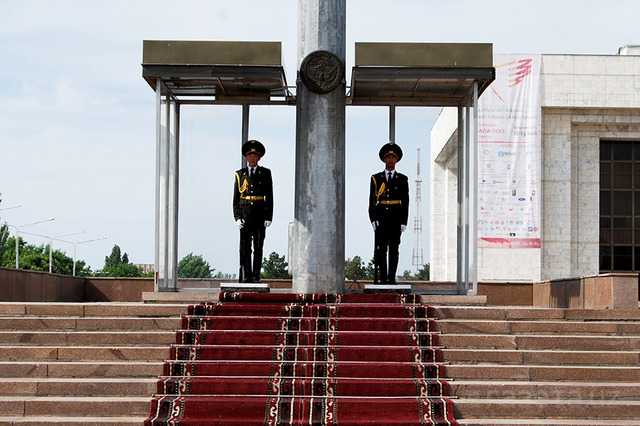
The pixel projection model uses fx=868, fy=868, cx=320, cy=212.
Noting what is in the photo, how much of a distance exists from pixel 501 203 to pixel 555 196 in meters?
2.09

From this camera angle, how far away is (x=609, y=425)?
757 centimetres

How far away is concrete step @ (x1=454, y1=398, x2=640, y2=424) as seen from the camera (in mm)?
7762

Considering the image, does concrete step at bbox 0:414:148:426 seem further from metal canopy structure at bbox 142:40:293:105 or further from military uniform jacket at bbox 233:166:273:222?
metal canopy structure at bbox 142:40:293:105

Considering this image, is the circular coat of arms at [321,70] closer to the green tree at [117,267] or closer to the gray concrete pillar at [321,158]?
the gray concrete pillar at [321,158]

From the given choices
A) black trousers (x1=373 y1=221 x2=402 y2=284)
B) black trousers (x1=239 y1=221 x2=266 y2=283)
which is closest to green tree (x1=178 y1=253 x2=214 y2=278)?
black trousers (x1=239 y1=221 x2=266 y2=283)

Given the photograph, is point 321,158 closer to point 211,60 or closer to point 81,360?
point 211,60

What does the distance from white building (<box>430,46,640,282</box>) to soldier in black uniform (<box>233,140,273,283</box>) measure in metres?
15.3

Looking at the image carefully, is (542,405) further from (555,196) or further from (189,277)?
(555,196)

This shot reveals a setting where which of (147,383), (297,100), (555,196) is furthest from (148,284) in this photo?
(555,196)

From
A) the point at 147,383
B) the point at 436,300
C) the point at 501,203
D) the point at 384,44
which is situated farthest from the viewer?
the point at 501,203

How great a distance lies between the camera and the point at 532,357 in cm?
862

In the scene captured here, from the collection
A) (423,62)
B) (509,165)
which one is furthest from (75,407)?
(509,165)

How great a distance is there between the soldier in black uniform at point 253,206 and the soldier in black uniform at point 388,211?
4.43 ft

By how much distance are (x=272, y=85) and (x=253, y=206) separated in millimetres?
2037
